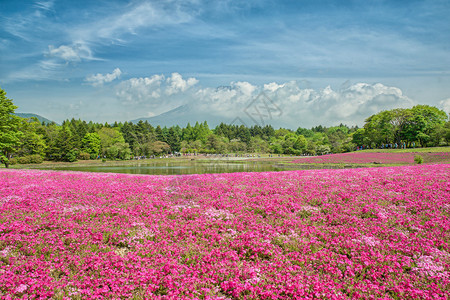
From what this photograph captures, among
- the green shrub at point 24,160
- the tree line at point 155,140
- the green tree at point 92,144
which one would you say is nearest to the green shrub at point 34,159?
the tree line at point 155,140

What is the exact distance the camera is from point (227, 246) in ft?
22.2

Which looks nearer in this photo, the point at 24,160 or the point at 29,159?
the point at 24,160

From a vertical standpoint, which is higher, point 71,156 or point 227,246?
point 71,156

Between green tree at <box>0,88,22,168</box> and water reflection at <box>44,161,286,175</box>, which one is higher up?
green tree at <box>0,88,22,168</box>

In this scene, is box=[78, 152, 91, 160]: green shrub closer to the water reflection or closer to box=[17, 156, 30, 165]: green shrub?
box=[17, 156, 30, 165]: green shrub

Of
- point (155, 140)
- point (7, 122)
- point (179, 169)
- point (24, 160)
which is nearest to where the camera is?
point (7, 122)

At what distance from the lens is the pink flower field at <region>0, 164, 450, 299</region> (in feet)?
16.4

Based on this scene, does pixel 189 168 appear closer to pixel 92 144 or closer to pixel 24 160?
pixel 24 160

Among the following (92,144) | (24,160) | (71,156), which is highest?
(92,144)

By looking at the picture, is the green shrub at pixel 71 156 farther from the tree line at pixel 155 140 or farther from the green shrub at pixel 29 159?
the green shrub at pixel 29 159

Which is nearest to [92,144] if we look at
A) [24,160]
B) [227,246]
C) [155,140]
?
[24,160]

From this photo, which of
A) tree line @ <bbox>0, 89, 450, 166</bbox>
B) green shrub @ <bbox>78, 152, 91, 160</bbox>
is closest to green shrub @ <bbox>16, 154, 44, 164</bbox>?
tree line @ <bbox>0, 89, 450, 166</bbox>

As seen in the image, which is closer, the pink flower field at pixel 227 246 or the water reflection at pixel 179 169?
the pink flower field at pixel 227 246

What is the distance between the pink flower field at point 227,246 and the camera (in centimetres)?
501
